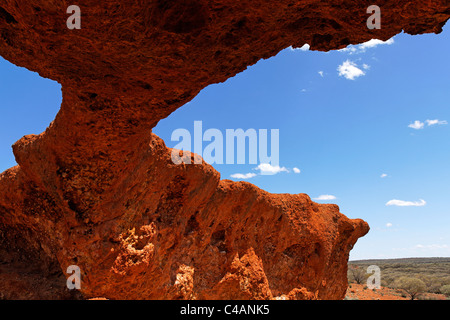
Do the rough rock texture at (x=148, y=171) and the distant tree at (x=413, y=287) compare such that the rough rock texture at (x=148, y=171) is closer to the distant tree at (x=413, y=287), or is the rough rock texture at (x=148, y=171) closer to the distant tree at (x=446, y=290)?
the distant tree at (x=413, y=287)

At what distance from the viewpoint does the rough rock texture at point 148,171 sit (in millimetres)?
2707

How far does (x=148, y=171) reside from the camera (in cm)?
632

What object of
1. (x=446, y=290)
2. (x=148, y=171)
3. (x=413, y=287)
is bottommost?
(x=446, y=290)

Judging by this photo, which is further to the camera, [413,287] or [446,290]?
[446,290]

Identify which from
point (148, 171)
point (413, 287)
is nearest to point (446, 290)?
point (413, 287)

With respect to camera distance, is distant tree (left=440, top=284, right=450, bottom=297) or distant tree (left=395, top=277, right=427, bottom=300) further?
distant tree (left=440, top=284, right=450, bottom=297)

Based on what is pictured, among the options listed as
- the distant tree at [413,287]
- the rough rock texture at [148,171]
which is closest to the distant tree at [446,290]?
the distant tree at [413,287]

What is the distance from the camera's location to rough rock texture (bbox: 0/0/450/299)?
107 inches

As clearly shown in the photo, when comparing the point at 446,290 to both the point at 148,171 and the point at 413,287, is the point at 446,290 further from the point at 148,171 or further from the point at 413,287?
the point at 148,171

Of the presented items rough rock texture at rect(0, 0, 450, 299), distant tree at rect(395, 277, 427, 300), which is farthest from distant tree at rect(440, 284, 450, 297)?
rough rock texture at rect(0, 0, 450, 299)

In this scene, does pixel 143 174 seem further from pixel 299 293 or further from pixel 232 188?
pixel 299 293

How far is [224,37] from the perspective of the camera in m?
3.00

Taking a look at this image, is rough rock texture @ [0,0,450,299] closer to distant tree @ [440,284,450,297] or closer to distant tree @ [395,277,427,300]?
distant tree @ [395,277,427,300]

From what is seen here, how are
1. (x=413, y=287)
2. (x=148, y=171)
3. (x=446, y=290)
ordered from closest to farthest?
1. (x=148, y=171)
2. (x=413, y=287)
3. (x=446, y=290)
